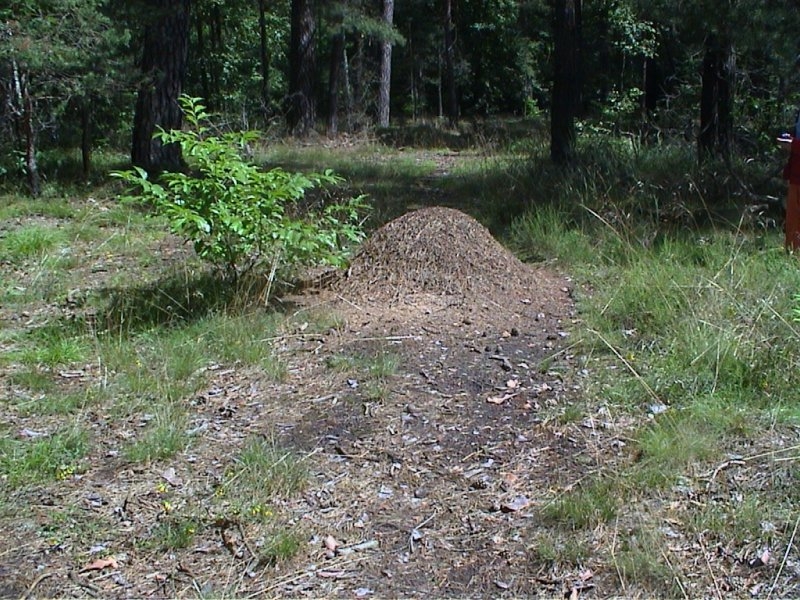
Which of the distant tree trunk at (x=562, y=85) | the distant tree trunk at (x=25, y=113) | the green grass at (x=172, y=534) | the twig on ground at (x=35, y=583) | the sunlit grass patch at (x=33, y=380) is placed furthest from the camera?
the distant tree trunk at (x=562, y=85)

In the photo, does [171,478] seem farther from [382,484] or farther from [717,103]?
[717,103]

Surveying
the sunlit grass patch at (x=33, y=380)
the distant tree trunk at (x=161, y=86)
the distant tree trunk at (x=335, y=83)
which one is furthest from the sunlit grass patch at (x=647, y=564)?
the distant tree trunk at (x=335, y=83)

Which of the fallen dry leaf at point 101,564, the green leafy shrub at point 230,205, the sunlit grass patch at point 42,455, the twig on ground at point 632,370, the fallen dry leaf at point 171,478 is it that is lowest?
the fallen dry leaf at point 101,564

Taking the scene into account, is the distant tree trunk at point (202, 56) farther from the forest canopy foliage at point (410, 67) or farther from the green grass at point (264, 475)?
the green grass at point (264, 475)

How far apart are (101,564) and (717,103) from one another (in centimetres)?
935

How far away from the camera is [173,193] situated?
6043 millimetres

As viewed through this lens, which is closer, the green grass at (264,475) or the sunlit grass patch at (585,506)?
the sunlit grass patch at (585,506)

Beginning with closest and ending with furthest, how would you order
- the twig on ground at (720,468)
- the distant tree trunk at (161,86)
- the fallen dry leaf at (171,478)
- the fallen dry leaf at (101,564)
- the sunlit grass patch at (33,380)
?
the fallen dry leaf at (101,564) < the twig on ground at (720,468) < the fallen dry leaf at (171,478) < the sunlit grass patch at (33,380) < the distant tree trunk at (161,86)

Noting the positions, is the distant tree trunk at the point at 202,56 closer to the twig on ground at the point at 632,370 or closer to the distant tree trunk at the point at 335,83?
the distant tree trunk at the point at 335,83

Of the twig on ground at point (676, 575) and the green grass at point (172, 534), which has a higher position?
the twig on ground at point (676, 575)

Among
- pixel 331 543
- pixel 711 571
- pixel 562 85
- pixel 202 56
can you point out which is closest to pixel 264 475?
pixel 331 543

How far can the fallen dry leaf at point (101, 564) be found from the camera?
11.2 feet

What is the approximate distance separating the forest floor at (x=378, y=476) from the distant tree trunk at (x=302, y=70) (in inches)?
486

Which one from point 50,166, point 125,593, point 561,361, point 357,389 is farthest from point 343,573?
point 50,166
